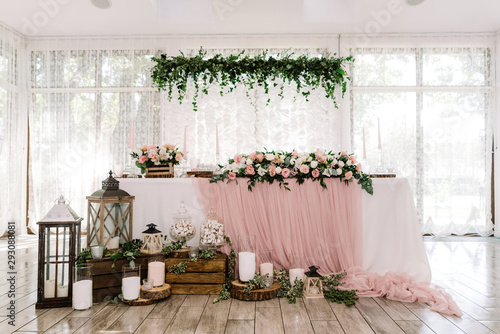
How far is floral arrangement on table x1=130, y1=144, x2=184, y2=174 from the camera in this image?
3381mm

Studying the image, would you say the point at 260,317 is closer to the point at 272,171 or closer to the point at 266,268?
the point at 266,268

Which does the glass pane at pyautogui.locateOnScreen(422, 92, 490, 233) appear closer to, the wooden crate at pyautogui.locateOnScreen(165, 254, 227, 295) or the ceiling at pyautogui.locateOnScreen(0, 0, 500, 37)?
the ceiling at pyautogui.locateOnScreen(0, 0, 500, 37)

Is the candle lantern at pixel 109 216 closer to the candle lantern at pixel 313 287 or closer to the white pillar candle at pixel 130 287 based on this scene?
the white pillar candle at pixel 130 287

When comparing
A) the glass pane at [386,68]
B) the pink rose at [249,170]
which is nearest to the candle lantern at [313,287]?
the pink rose at [249,170]

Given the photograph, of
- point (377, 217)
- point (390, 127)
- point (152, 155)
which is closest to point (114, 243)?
point (152, 155)

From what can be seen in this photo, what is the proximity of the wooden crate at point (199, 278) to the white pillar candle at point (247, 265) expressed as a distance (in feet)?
0.45

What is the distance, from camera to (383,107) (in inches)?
234

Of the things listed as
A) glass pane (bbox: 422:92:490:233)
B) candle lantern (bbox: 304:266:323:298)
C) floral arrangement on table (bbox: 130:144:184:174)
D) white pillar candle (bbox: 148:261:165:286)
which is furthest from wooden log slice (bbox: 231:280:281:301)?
glass pane (bbox: 422:92:490:233)

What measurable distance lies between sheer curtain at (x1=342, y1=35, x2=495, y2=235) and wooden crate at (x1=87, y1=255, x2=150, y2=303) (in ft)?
13.6

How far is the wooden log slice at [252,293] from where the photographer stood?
274 centimetres

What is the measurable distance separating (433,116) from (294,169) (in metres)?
3.71

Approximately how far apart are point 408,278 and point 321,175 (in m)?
0.99

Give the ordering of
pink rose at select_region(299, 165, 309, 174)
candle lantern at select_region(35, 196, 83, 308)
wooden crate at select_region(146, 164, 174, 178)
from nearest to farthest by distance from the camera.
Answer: candle lantern at select_region(35, 196, 83, 308)
pink rose at select_region(299, 165, 309, 174)
wooden crate at select_region(146, 164, 174, 178)

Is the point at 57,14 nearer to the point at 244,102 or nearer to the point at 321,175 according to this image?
the point at 244,102
